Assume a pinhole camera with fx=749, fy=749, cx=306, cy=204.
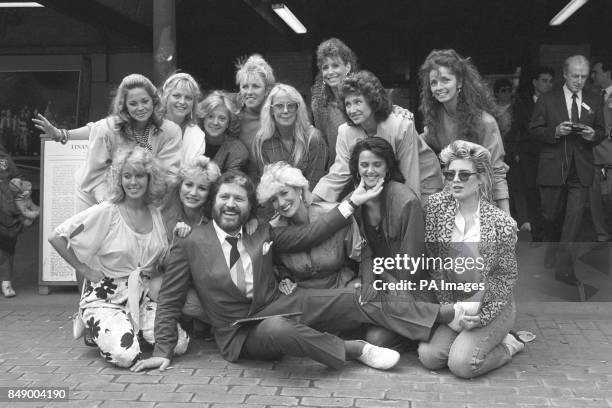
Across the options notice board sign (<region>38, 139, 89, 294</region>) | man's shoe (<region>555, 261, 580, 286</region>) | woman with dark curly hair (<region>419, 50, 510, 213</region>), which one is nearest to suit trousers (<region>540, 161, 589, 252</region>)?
man's shoe (<region>555, 261, 580, 286</region>)

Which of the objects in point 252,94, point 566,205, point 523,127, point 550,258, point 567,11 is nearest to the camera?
point 252,94

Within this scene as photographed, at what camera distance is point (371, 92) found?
4.79 meters

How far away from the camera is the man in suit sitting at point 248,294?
440 cm

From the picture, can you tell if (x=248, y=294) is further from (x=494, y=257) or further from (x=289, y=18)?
(x=289, y=18)

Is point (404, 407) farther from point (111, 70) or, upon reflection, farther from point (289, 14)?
point (111, 70)

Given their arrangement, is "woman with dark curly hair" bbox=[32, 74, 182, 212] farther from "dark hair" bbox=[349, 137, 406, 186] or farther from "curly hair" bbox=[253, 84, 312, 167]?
"dark hair" bbox=[349, 137, 406, 186]

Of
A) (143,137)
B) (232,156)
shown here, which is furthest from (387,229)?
(143,137)

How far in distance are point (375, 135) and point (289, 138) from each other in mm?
638

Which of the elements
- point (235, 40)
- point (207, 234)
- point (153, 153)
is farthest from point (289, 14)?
point (207, 234)

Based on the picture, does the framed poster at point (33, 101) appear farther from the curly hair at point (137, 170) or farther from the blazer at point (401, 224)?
the blazer at point (401, 224)

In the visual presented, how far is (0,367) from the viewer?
4449mm

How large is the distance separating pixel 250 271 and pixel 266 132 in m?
1.12

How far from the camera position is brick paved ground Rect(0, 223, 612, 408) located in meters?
3.91

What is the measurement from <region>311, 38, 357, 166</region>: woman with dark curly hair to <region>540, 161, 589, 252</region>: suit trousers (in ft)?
6.64
